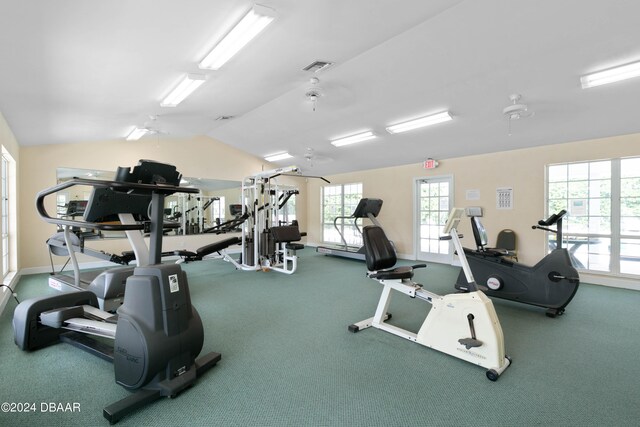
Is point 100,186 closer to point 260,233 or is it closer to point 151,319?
point 151,319

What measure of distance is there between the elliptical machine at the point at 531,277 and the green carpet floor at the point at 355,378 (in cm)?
18

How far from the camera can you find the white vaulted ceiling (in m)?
2.21

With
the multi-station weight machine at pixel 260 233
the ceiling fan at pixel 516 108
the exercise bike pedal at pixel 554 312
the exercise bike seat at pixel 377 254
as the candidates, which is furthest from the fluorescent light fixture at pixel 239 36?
the exercise bike pedal at pixel 554 312

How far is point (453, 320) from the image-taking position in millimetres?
2342

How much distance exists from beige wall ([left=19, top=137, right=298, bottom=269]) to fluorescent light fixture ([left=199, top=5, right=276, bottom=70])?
429 cm

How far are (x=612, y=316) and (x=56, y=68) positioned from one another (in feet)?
20.1

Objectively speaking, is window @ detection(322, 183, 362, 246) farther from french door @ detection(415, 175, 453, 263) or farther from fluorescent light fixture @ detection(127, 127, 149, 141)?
fluorescent light fixture @ detection(127, 127, 149, 141)

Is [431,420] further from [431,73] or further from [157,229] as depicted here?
[431,73]

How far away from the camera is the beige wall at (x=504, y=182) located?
470 centimetres

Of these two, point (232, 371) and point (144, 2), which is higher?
point (144, 2)

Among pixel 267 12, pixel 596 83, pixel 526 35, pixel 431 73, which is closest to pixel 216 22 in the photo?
pixel 267 12

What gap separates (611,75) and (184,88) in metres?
4.78

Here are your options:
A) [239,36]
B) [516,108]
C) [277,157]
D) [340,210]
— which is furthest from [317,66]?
[340,210]

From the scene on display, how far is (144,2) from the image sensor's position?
6.37ft
